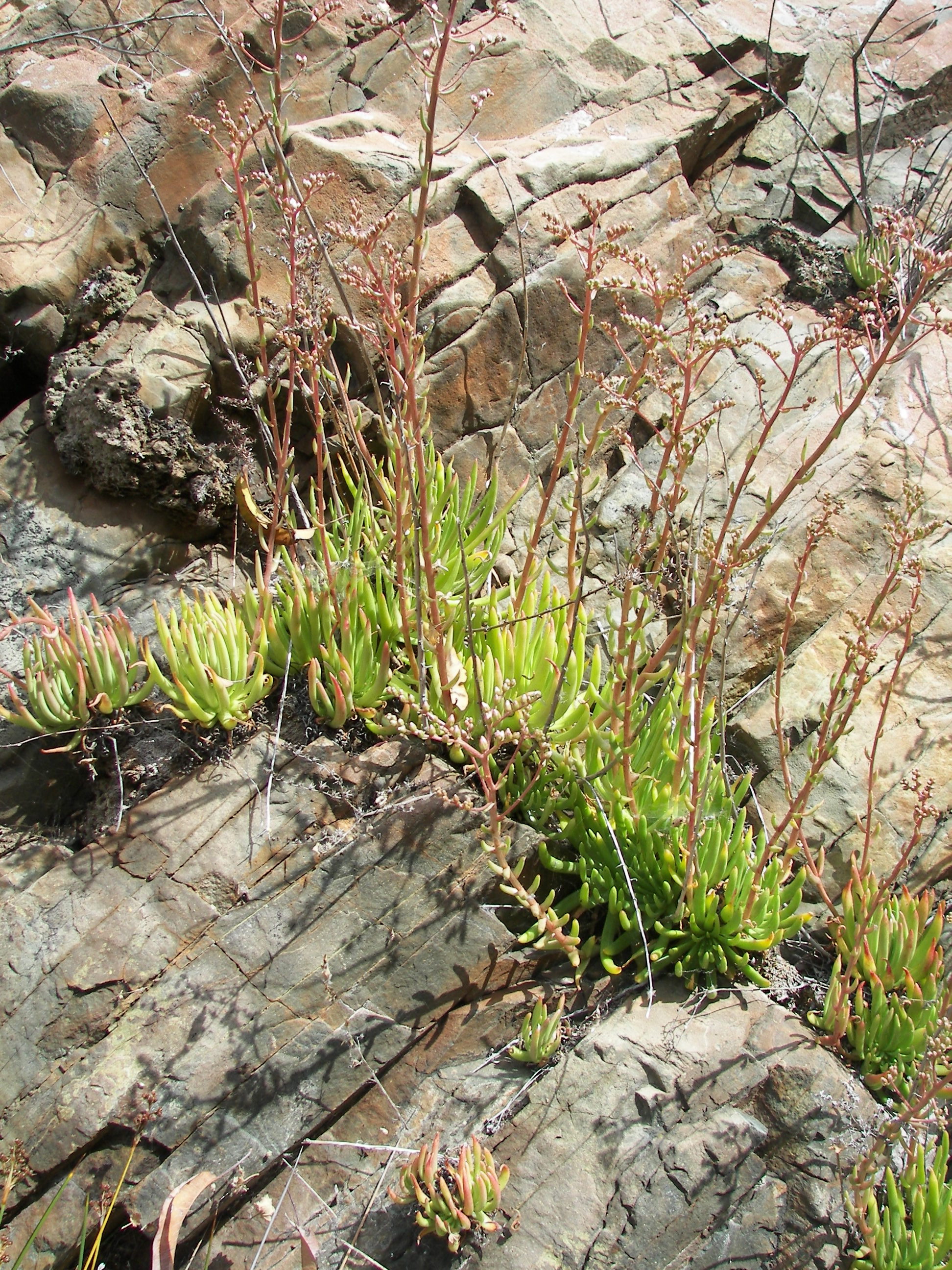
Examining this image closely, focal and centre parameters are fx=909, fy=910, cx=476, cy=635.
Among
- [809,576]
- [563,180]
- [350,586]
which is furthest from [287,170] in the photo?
[809,576]

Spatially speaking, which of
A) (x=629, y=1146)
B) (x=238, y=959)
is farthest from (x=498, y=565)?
(x=629, y=1146)

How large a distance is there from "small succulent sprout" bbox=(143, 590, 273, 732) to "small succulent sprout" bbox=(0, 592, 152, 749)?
104 millimetres

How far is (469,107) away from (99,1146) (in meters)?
5.37

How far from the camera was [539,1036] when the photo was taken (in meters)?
2.99

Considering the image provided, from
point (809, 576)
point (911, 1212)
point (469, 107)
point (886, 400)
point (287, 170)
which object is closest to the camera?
point (911, 1212)

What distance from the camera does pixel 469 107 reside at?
526cm

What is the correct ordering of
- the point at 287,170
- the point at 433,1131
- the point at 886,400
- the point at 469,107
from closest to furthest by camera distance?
the point at 433,1131, the point at 287,170, the point at 886,400, the point at 469,107

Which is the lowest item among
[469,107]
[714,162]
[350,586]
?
[350,586]

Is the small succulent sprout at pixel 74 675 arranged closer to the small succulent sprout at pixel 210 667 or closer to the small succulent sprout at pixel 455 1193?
the small succulent sprout at pixel 210 667

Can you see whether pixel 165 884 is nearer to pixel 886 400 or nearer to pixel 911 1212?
pixel 911 1212

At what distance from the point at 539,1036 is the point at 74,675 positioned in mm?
2146

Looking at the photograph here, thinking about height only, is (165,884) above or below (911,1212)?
above

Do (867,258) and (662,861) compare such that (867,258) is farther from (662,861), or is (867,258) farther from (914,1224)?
(914,1224)

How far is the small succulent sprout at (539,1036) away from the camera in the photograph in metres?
3.00
